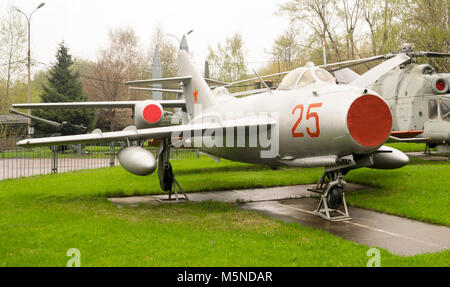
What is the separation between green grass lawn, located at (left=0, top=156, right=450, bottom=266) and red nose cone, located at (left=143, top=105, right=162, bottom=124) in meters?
2.03

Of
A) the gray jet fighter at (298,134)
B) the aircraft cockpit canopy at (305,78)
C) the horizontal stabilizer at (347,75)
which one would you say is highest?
the horizontal stabilizer at (347,75)

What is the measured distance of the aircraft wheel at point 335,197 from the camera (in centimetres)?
723

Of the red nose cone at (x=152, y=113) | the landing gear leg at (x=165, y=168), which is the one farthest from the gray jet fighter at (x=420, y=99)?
the landing gear leg at (x=165, y=168)

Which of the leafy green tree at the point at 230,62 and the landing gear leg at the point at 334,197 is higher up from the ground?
the leafy green tree at the point at 230,62

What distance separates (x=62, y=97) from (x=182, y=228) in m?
28.0

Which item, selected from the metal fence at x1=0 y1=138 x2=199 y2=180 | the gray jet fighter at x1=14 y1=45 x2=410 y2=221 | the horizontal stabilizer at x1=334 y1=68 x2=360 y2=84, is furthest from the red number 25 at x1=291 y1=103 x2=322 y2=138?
the metal fence at x1=0 y1=138 x2=199 y2=180

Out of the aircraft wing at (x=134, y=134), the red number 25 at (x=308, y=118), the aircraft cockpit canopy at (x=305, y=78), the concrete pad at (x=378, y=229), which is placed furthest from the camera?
Result: the aircraft wing at (x=134, y=134)

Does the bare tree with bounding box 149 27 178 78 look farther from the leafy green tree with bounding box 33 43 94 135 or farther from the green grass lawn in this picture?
the green grass lawn

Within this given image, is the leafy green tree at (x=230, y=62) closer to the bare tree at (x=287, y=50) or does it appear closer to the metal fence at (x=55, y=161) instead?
the bare tree at (x=287, y=50)

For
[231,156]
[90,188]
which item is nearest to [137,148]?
[231,156]

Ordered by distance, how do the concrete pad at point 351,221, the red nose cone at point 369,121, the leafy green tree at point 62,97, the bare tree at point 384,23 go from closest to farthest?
the concrete pad at point 351,221
the red nose cone at point 369,121
the bare tree at point 384,23
the leafy green tree at point 62,97

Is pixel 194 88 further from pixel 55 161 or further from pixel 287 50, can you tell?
pixel 287 50

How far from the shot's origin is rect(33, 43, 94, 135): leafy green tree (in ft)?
97.8

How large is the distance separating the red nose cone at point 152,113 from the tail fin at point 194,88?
98cm
